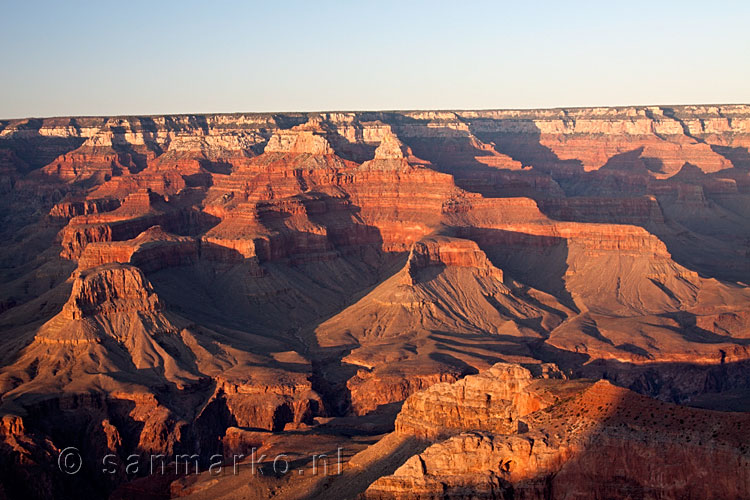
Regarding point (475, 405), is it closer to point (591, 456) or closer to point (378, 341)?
point (591, 456)

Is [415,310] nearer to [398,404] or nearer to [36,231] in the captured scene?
[398,404]

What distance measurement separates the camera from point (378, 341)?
341 feet

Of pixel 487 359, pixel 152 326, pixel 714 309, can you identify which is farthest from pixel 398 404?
pixel 714 309

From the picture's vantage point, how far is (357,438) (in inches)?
2606

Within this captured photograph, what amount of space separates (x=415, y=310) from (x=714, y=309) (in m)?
36.0

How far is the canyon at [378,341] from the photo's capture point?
1763 inches

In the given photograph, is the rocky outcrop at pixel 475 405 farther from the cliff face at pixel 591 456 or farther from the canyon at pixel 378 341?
the cliff face at pixel 591 456

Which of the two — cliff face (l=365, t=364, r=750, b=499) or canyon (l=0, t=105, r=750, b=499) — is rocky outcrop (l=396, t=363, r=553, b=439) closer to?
canyon (l=0, t=105, r=750, b=499)

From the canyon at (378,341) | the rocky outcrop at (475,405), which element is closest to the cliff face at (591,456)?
the canyon at (378,341)

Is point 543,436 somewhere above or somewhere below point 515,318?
above

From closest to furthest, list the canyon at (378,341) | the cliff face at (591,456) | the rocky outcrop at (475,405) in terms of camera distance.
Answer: the cliff face at (591,456) → the canyon at (378,341) → the rocky outcrop at (475,405)

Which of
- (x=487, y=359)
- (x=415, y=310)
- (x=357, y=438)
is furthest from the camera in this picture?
(x=415, y=310)

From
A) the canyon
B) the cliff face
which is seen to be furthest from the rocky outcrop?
the cliff face

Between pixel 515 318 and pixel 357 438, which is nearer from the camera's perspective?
pixel 357 438
